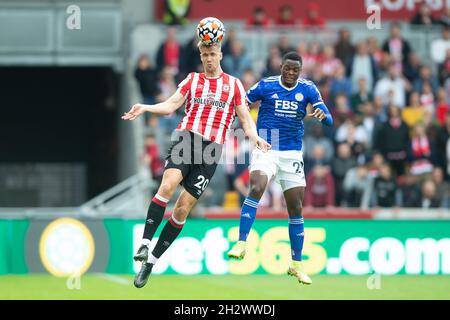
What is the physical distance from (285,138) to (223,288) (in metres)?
4.71

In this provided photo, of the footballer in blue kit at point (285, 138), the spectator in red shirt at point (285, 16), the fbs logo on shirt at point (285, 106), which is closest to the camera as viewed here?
the footballer in blue kit at point (285, 138)

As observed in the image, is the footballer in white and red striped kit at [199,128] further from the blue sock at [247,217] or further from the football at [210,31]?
the blue sock at [247,217]

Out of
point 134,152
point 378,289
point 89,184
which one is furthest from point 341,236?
point 89,184

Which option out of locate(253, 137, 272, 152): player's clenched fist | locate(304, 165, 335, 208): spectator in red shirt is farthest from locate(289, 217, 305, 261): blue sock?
locate(304, 165, 335, 208): spectator in red shirt

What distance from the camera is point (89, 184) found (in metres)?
32.6

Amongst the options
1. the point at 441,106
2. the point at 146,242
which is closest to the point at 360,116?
the point at 441,106

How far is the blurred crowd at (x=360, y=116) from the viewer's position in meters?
24.0

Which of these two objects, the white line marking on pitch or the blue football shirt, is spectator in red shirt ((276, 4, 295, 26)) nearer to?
the white line marking on pitch

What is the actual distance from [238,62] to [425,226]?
225 inches

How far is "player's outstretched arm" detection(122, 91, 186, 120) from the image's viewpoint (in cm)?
1440

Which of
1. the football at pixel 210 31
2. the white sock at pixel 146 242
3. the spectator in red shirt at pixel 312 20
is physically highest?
the spectator in red shirt at pixel 312 20

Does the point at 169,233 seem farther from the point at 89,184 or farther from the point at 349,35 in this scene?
the point at 89,184

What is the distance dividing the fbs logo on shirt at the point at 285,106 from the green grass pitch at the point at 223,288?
352 cm

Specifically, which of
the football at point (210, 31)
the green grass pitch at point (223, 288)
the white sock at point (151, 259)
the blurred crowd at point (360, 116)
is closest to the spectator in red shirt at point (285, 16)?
the blurred crowd at point (360, 116)
